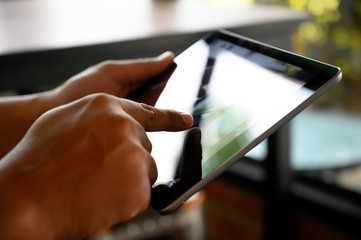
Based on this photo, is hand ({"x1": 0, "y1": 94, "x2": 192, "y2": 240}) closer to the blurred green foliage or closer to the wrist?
the wrist

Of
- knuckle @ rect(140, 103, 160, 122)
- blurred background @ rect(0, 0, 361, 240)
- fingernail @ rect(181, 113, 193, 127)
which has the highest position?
knuckle @ rect(140, 103, 160, 122)

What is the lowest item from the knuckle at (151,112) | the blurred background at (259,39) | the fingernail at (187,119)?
the blurred background at (259,39)

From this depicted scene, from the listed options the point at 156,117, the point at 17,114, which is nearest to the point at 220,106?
the point at 156,117

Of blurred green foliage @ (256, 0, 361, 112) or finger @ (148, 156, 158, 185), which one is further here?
blurred green foliage @ (256, 0, 361, 112)

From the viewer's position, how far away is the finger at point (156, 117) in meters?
0.53

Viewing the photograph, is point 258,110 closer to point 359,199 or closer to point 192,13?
point 192,13

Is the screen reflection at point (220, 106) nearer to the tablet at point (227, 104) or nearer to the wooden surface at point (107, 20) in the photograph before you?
the tablet at point (227, 104)

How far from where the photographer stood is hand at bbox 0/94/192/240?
0.46m

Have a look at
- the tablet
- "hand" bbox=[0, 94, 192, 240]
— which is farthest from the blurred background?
"hand" bbox=[0, 94, 192, 240]

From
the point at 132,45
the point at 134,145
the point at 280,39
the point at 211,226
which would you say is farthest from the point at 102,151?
the point at 211,226

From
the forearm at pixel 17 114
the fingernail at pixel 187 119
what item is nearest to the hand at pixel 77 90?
the forearm at pixel 17 114

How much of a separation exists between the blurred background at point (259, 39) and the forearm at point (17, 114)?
0.04m

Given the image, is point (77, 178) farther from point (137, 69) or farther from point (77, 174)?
point (137, 69)

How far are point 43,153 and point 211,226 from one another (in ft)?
4.94
